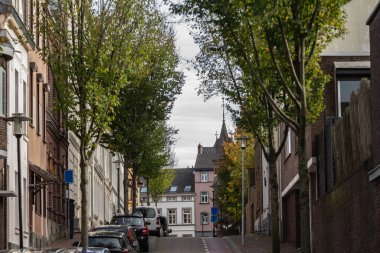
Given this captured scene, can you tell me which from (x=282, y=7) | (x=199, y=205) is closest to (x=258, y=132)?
(x=282, y=7)

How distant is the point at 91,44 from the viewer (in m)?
30.5

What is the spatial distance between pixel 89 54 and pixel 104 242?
21.0ft

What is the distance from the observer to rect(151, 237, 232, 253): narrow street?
132 feet

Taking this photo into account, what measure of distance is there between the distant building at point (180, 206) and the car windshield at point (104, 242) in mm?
118964

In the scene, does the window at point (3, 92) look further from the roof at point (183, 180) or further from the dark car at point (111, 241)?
the roof at point (183, 180)

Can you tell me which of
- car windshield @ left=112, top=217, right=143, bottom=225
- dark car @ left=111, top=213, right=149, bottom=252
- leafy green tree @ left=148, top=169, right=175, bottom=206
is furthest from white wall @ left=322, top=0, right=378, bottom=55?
leafy green tree @ left=148, top=169, right=175, bottom=206

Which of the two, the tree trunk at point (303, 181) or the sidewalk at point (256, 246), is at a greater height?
the tree trunk at point (303, 181)

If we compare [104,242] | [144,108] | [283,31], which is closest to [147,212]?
[144,108]

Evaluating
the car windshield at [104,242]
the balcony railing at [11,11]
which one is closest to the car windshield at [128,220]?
the balcony railing at [11,11]

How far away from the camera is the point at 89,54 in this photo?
99.9 feet

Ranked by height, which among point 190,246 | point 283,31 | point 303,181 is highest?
point 283,31

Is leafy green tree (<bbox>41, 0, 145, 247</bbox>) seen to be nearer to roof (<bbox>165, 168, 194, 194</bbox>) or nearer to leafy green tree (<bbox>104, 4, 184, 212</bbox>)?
leafy green tree (<bbox>104, 4, 184, 212</bbox>)

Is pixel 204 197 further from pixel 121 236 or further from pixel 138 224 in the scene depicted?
pixel 121 236

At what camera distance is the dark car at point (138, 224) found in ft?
129
